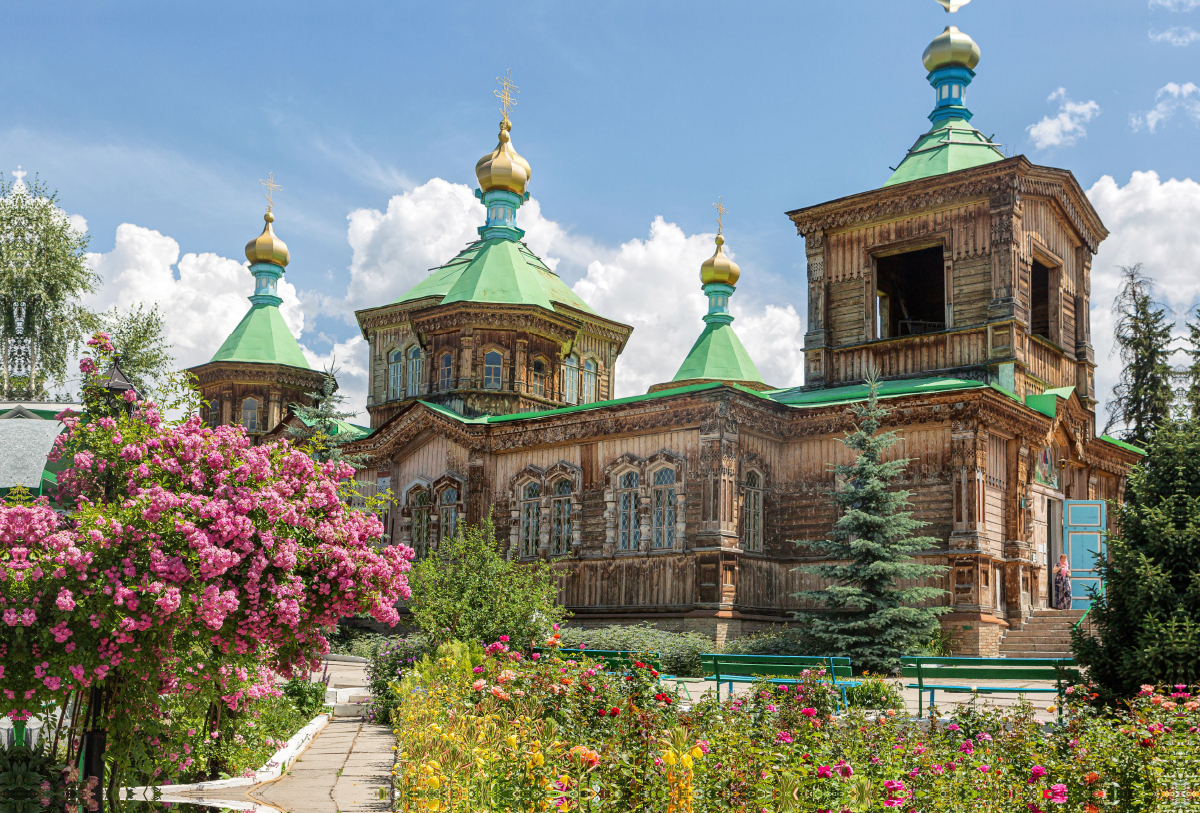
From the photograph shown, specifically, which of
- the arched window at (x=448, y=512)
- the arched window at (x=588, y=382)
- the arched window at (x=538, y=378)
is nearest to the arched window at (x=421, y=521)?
the arched window at (x=448, y=512)

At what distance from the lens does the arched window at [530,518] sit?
2286 cm

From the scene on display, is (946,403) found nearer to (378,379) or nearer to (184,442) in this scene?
(184,442)

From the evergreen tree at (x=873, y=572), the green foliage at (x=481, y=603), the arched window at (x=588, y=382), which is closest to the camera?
the green foliage at (x=481, y=603)

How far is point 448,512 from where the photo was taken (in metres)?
24.6

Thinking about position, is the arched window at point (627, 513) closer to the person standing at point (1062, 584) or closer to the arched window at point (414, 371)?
the person standing at point (1062, 584)

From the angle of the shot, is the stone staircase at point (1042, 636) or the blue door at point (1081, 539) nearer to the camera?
the stone staircase at point (1042, 636)

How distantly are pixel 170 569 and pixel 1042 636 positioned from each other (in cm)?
1592

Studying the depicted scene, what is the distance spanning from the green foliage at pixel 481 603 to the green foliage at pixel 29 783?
599cm

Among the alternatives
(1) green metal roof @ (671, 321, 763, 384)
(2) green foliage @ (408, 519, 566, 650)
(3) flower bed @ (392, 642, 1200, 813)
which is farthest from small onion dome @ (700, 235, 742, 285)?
(3) flower bed @ (392, 642, 1200, 813)

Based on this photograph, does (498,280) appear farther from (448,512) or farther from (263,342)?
(263,342)

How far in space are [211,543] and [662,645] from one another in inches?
462

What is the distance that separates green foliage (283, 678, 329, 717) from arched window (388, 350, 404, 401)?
17996 millimetres

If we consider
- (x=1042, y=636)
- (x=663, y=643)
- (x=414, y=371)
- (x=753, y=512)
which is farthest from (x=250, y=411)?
(x=1042, y=636)

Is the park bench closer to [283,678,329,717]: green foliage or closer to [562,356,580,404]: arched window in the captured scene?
[283,678,329,717]: green foliage
